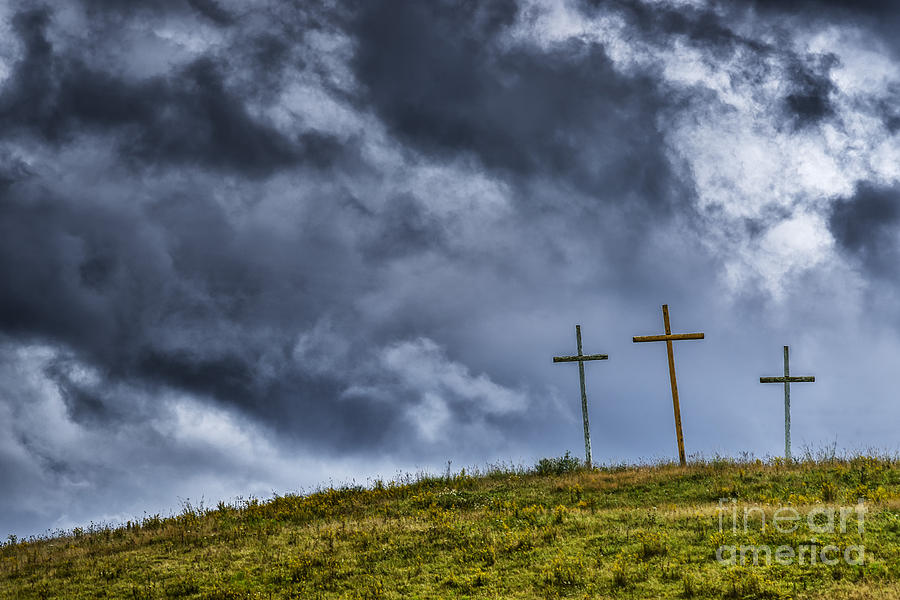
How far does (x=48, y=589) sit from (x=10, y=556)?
6.77 meters

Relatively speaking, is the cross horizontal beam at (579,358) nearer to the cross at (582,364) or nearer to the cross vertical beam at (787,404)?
the cross at (582,364)

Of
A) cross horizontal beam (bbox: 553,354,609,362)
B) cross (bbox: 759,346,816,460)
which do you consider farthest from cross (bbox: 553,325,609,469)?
cross (bbox: 759,346,816,460)

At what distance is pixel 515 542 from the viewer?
55.8 ft

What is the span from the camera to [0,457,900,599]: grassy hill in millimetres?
13852

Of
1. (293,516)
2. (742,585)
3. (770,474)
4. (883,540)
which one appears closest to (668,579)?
(742,585)

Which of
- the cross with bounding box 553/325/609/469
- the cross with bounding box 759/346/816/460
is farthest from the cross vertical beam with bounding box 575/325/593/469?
the cross with bounding box 759/346/816/460

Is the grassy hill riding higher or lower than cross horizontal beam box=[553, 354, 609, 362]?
lower

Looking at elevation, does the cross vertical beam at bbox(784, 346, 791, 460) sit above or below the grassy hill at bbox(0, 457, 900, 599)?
above

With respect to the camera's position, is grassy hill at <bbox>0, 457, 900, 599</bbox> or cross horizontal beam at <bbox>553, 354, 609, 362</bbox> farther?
cross horizontal beam at <bbox>553, 354, 609, 362</bbox>

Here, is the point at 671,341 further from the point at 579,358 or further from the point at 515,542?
the point at 515,542

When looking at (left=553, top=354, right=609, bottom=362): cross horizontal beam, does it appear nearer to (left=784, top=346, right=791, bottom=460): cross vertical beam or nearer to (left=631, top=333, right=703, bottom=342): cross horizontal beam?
(left=631, top=333, right=703, bottom=342): cross horizontal beam

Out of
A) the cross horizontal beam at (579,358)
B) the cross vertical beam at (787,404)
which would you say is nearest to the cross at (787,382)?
the cross vertical beam at (787,404)

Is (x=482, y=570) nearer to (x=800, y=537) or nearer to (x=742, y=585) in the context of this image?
(x=742, y=585)

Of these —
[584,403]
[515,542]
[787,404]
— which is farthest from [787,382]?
[515,542]
